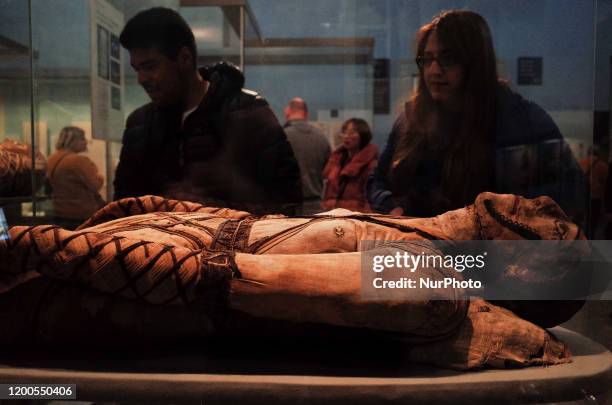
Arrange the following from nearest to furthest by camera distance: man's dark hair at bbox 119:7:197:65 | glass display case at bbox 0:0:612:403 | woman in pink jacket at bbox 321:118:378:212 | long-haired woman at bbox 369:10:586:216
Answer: glass display case at bbox 0:0:612:403, long-haired woman at bbox 369:10:586:216, woman in pink jacket at bbox 321:118:378:212, man's dark hair at bbox 119:7:197:65

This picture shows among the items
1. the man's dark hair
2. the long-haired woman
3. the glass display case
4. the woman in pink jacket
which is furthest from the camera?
the man's dark hair

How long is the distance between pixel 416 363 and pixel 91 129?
54.8 inches

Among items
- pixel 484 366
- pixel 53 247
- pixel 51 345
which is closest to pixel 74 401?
pixel 51 345

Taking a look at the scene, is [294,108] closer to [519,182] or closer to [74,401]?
[519,182]

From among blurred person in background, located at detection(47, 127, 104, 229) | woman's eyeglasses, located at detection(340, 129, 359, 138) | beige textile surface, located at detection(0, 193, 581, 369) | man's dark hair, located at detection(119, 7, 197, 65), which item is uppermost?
man's dark hair, located at detection(119, 7, 197, 65)

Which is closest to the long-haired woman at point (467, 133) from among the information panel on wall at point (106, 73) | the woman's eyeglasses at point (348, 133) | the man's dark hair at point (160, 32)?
the woman's eyeglasses at point (348, 133)

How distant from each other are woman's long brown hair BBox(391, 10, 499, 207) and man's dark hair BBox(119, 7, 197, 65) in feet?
2.65

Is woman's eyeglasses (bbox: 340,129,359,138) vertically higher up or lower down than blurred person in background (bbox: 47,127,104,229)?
higher up

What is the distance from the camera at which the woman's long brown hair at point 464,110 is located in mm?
1730

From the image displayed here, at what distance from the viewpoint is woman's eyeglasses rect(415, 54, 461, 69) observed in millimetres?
1740

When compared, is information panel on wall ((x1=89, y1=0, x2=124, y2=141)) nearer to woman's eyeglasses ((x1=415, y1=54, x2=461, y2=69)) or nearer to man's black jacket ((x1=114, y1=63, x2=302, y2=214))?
man's black jacket ((x1=114, y1=63, x2=302, y2=214))

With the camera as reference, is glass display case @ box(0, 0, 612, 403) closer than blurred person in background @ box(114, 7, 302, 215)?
Yes

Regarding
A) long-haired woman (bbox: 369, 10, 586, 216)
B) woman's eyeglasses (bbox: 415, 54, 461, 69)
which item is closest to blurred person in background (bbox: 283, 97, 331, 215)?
long-haired woman (bbox: 369, 10, 586, 216)

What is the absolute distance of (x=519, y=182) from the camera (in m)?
1.72
